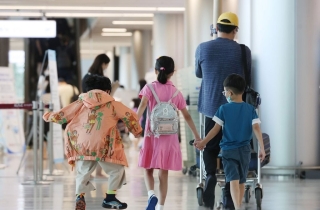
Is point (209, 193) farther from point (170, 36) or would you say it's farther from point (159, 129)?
point (170, 36)

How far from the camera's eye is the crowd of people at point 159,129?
236 inches

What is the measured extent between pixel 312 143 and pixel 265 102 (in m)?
0.79

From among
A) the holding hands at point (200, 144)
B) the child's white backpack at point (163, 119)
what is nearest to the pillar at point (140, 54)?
the child's white backpack at point (163, 119)

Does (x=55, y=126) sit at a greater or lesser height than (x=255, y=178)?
greater

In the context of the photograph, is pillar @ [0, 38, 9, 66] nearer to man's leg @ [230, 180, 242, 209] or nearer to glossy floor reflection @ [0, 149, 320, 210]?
glossy floor reflection @ [0, 149, 320, 210]

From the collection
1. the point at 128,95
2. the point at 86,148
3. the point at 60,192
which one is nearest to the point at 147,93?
the point at 86,148

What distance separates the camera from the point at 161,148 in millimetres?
6367

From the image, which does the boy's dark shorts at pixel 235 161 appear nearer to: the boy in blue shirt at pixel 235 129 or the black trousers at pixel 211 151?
the boy in blue shirt at pixel 235 129

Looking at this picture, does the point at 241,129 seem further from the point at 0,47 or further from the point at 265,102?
the point at 0,47

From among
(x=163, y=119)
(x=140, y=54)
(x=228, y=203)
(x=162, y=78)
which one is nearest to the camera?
(x=163, y=119)

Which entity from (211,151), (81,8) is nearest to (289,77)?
(211,151)

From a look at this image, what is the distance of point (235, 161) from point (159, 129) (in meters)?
0.67

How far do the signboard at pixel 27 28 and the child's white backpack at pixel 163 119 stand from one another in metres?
8.79

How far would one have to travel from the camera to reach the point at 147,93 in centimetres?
640
